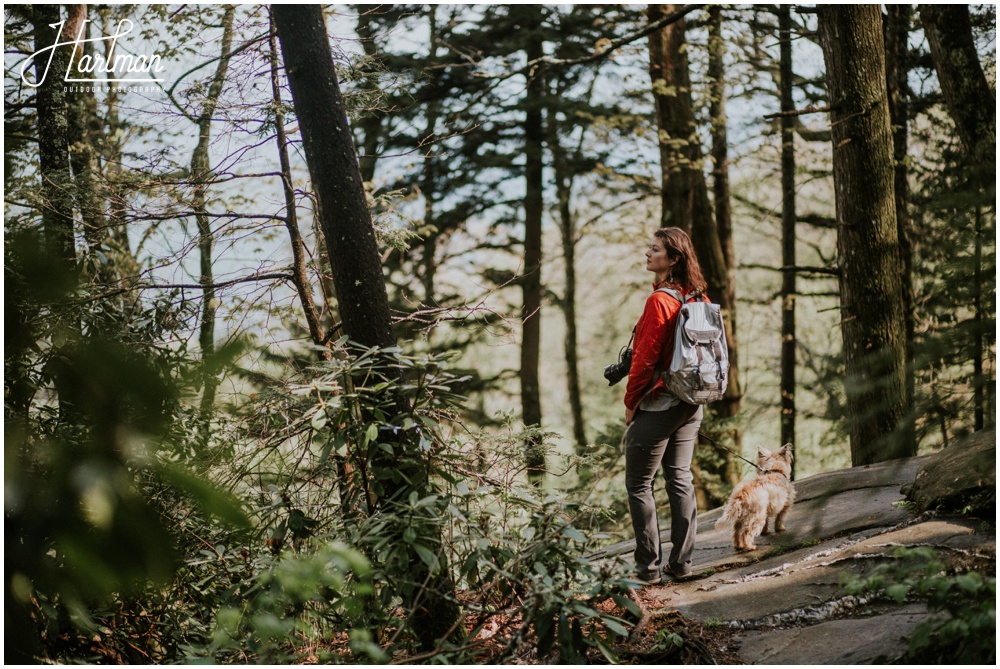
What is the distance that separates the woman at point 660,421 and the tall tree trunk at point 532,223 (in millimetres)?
8945

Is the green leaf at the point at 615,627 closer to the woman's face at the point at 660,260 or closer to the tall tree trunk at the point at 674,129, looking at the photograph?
the woman's face at the point at 660,260

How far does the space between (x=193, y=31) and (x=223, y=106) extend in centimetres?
132

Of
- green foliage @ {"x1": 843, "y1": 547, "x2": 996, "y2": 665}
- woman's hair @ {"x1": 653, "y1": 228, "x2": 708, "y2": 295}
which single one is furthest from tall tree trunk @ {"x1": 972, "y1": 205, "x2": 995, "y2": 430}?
woman's hair @ {"x1": 653, "y1": 228, "x2": 708, "y2": 295}

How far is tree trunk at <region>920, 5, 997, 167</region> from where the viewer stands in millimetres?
5371

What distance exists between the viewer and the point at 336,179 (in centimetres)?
407

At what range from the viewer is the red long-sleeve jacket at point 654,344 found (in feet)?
14.8

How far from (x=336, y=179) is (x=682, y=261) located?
232 cm

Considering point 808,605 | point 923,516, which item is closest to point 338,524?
point 808,605

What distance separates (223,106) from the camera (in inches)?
196

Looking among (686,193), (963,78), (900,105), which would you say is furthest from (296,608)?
(900,105)

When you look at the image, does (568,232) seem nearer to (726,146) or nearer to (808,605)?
(726,146)

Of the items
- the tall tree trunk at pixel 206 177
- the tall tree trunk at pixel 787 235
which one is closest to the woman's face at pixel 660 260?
the tall tree trunk at pixel 206 177

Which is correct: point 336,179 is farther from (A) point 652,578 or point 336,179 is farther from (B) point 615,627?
(A) point 652,578

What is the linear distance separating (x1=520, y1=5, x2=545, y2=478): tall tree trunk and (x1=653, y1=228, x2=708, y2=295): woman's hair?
8957 mm
